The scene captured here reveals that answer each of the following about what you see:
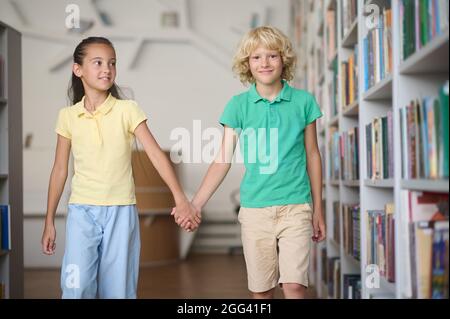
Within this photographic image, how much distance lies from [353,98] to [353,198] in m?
0.47

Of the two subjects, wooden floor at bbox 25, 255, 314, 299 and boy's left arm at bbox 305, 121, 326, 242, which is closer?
boy's left arm at bbox 305, 121, 326, 242

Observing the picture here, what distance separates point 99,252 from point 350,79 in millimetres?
1350

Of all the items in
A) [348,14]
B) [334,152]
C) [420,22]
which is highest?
[348,14]

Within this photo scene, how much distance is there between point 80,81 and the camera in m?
1.73

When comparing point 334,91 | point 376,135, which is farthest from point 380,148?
point 334,91

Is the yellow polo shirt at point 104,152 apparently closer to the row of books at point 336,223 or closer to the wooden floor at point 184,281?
the row of books at point 336,223

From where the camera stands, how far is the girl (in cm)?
158

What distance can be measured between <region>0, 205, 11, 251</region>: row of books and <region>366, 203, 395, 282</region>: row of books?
153 cm

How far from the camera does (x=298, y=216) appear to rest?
5.66 ft

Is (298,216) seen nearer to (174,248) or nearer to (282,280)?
(282,280)

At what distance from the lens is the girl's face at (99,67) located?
5.42 ft

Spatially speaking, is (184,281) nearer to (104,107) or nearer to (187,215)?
(187,215)

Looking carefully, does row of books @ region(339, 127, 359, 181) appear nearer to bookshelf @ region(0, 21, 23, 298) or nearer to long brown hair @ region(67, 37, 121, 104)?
long brown hair @ region(67, 37, 121, 104)

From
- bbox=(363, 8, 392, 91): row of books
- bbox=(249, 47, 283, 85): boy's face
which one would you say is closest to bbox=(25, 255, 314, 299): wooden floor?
bbox=(363, 8, 392, 91): row of books
